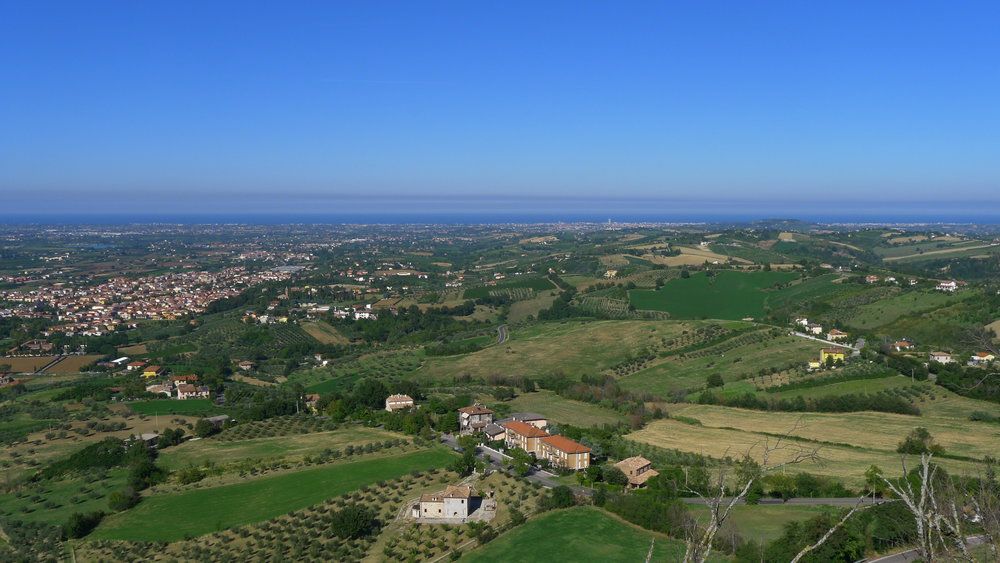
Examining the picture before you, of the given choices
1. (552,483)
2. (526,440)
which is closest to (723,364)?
(526,440)

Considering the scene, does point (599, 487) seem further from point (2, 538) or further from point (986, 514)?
point (2, 538)

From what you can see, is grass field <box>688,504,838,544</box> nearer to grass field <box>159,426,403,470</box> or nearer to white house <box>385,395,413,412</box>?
grass field <box>159,426,403,470</box>

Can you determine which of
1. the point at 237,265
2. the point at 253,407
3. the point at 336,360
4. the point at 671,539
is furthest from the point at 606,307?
the point at 237,265

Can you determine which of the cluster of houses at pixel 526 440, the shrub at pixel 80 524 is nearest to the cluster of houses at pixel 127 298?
the cluster of houses at pixel 526 440

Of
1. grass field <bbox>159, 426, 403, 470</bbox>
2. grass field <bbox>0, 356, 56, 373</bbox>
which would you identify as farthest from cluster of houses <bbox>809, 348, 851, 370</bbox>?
grass field <bbox>0, 356, 56, 373</bbox>

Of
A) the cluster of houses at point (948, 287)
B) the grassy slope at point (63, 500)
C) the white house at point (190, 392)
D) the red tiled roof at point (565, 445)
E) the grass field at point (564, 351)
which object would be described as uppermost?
the cluster of houses at point (948, 287)

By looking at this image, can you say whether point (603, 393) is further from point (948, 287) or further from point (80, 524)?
point (948, 287)

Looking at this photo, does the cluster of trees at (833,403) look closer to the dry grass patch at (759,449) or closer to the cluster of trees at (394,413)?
the dry grass patch at (759,449)
